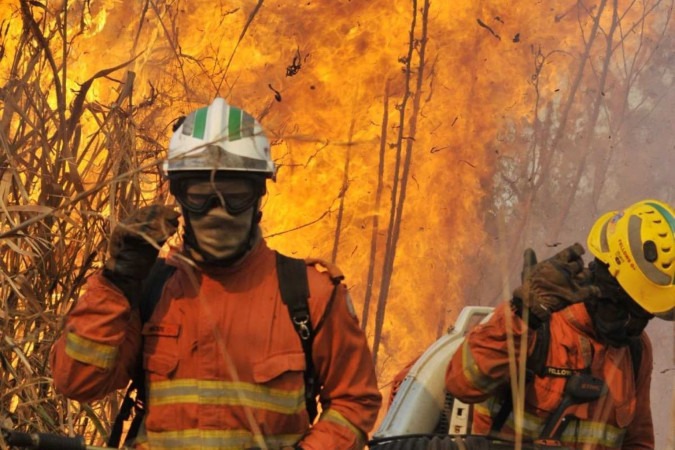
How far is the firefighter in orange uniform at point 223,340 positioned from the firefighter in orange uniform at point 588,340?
89 centimetres

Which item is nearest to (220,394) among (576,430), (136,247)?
(136,247)

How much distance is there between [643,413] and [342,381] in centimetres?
177

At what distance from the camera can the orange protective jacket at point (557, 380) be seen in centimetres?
520

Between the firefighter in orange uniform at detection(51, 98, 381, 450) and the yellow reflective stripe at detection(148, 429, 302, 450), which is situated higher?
the firefighter in orange uniform at detection(51, 98, 381, 450)

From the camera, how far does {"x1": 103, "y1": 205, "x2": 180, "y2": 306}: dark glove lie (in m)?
3.97

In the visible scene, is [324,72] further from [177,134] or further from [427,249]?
[177,134]

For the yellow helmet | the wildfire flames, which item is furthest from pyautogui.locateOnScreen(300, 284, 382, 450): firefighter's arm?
the wildfire flames

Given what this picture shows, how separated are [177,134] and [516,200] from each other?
33.1ft

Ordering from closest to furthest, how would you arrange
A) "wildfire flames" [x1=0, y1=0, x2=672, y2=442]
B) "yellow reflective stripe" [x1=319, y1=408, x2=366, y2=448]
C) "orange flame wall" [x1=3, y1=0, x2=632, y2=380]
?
"yellow reflective stripe" [x1=319, y1=408, x2=366, y2=448]
"wildfire flames" [x1=0, y1=0, x2=672, y2=442]
"orange flame wall" [x1=3, y1=0, x2=632, y2=380]

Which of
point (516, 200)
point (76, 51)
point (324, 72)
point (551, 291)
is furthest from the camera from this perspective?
point (516, 200)

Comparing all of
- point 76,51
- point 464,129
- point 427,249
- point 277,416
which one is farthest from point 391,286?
point 277,416

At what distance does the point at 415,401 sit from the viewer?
19.5 ft

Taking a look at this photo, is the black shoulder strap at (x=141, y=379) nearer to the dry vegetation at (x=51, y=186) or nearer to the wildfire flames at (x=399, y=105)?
the dry vegetation at (x=51, y=186)

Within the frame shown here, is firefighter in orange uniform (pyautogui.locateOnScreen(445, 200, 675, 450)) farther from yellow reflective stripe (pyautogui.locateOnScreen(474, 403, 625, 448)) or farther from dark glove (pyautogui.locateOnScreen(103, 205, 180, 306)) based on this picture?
dark glove (pyautogui.locateOnScreen(103, 205, 180, 306))
